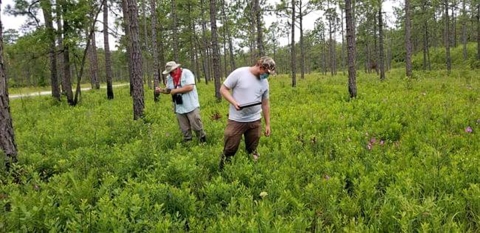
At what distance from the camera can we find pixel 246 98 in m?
5.10

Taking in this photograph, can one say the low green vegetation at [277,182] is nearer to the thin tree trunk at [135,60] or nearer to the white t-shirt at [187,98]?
the white t-shirt at [187,98]

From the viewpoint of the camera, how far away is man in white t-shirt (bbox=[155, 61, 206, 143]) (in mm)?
6992

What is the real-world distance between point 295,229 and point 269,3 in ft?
80.2

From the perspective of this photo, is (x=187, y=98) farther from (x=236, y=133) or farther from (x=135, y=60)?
(x=135, y=60)

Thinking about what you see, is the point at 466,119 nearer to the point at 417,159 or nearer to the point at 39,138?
the point at 417,159

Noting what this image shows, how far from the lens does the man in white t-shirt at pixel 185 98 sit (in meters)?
6.99

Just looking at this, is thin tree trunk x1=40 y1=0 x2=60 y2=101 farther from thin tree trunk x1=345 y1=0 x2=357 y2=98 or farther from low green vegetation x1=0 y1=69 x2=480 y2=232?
thin tree trunk x1=345 y1=0 x2=357 y2=98

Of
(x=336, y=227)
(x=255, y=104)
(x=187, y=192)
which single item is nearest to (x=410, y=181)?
(x=336, y=227)

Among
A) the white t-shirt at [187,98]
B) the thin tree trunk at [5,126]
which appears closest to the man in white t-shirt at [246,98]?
the white t-shirt at [187,98]

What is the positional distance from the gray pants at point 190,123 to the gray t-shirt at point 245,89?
196 cm

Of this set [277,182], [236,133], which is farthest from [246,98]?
[277,182]

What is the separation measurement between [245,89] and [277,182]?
4.93ft

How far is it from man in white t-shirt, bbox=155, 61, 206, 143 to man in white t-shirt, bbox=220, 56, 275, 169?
1832 millimetres

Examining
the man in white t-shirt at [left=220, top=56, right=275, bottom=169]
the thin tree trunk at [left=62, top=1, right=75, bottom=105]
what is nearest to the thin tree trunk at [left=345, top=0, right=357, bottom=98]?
the man in white t-shirt at [left=220, top=56, right=275, bottom=169]
